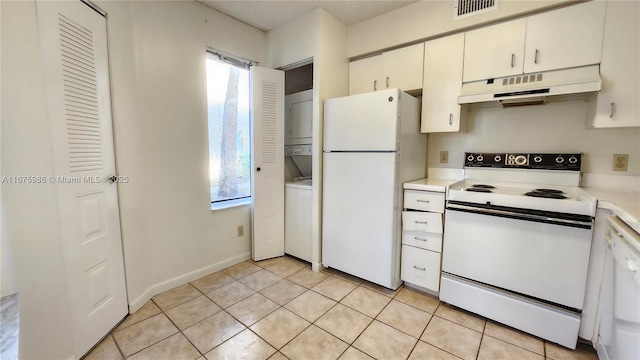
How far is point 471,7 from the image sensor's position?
1.93 m

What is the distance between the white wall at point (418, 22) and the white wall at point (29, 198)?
7.36 ft

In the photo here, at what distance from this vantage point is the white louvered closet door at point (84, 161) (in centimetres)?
129

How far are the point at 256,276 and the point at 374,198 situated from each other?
1295 millimetres

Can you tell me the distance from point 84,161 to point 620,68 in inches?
124

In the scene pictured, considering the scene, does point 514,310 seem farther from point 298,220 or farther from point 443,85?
point 298,220

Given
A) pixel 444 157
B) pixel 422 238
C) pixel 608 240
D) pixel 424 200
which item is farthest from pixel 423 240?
pixel 608 240

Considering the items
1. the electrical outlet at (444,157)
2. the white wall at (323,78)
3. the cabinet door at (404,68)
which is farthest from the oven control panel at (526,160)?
the white wall at (323,78)

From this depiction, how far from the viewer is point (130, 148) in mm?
1803

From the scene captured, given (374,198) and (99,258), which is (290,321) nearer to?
(374,198)

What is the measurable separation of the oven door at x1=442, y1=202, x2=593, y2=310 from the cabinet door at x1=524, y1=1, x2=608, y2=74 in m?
1.03

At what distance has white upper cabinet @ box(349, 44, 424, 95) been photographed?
2.23 meters

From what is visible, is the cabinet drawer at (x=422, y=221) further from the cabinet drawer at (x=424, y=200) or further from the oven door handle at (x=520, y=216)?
the oven door handle at (x=520, y=216)

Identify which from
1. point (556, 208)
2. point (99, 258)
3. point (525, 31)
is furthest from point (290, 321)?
point (525, 31)

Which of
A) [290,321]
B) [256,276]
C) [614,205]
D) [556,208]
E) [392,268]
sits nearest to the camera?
[614,205]
